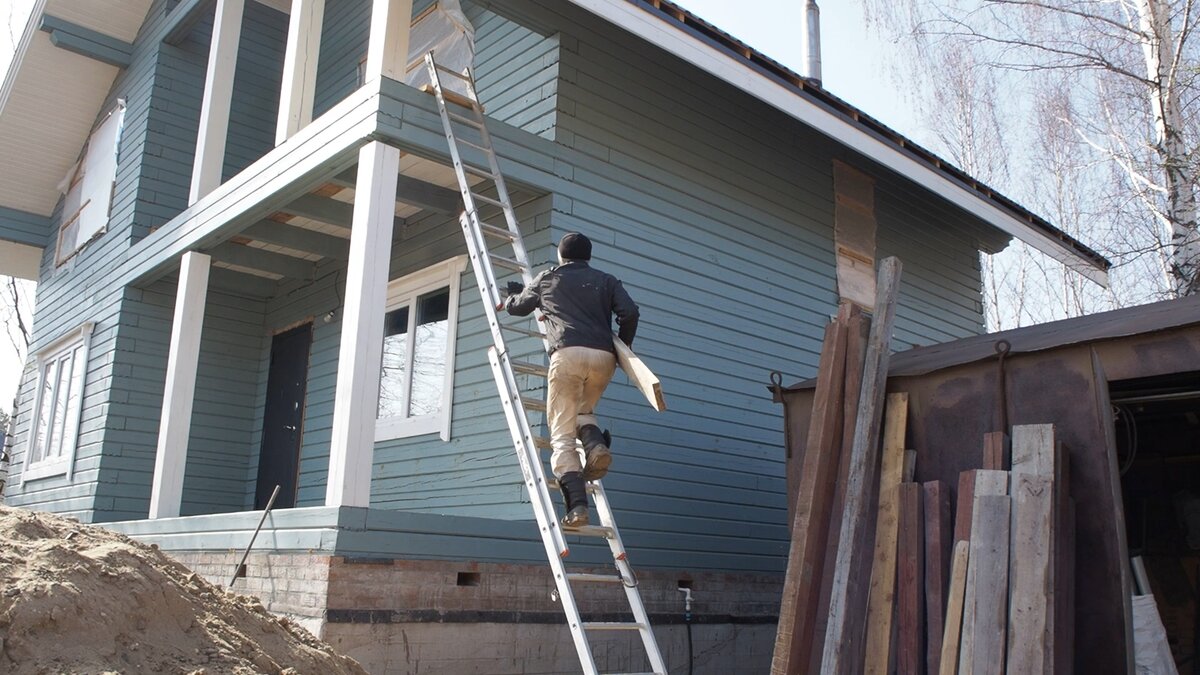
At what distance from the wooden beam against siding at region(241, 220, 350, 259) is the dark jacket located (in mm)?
3912

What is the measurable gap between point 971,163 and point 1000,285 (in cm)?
398

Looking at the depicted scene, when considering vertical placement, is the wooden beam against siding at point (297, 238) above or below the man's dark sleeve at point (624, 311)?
above

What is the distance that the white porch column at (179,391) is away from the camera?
7.75 meters

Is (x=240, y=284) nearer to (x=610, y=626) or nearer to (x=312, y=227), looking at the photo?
(x=312, y=227)

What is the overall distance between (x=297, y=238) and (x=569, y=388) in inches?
179

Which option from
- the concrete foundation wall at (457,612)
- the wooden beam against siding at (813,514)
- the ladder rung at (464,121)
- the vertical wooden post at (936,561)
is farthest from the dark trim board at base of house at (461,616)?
the ladder rung at (464,121)

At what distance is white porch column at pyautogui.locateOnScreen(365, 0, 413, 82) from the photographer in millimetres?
6793

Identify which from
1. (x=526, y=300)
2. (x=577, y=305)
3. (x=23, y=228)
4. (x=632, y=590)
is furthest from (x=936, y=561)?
(x=23, y=228)

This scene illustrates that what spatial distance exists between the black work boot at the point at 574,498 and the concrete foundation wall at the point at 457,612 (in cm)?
134

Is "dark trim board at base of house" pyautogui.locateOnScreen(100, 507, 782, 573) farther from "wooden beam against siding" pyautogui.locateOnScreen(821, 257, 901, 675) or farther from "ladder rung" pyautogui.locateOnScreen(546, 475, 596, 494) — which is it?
"wooden beam against siding" pyautogui.locateOnScreen(821, 257, 901, 675)

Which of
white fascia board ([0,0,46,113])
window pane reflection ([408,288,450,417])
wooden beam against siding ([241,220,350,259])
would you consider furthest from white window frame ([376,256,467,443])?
white fascia board ([0,0,46,113])

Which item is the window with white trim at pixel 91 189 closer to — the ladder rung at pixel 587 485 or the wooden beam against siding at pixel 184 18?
the wooden beam against siding at pixel 184 18

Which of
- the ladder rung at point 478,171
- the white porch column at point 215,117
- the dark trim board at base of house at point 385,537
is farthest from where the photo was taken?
the white porch column at point 215,117

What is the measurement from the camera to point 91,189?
12.0 meters
